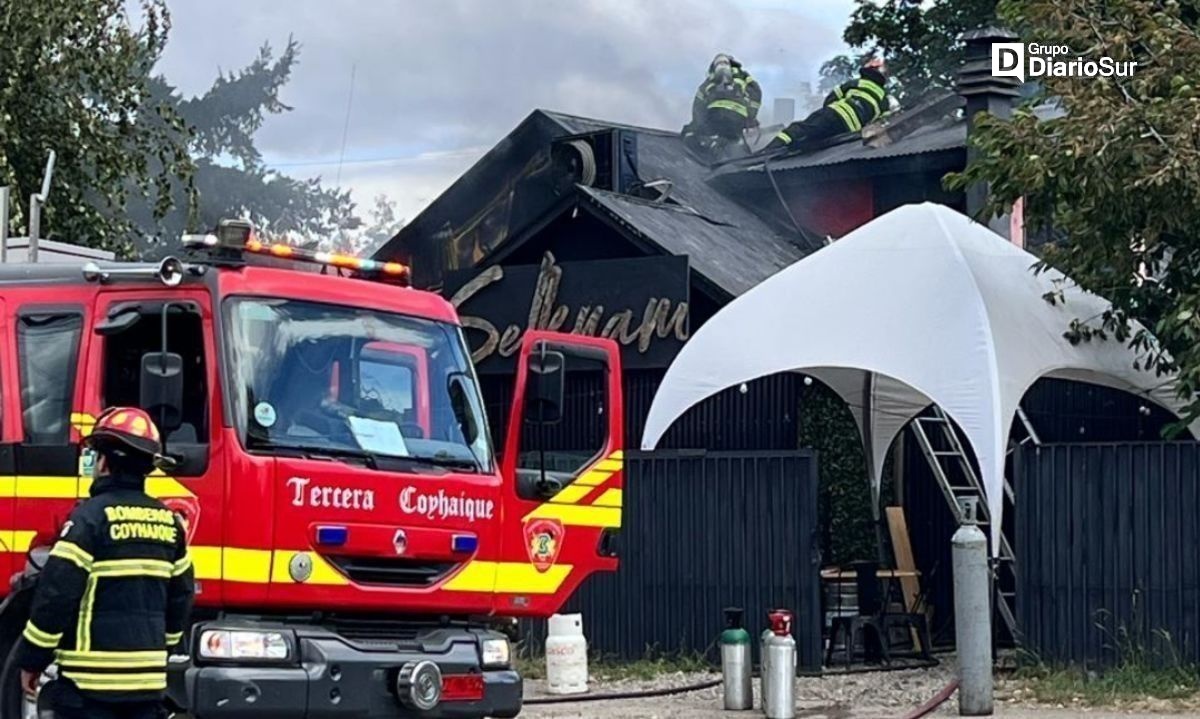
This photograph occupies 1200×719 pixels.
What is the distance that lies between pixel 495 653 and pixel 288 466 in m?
1.71

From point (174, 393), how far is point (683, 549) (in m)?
7.50

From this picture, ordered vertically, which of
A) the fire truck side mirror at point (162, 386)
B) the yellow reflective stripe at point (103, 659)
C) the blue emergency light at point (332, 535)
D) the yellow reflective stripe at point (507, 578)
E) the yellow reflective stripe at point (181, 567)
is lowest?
the yellow reflective stripe at point (103, 659)

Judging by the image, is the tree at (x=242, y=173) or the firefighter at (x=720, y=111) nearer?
the firefighter at (x=720, y=111)

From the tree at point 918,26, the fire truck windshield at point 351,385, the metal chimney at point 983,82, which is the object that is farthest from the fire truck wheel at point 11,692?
the tree at point 918,26

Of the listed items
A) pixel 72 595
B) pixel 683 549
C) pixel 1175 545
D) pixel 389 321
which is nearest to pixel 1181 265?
pixel 1175 545

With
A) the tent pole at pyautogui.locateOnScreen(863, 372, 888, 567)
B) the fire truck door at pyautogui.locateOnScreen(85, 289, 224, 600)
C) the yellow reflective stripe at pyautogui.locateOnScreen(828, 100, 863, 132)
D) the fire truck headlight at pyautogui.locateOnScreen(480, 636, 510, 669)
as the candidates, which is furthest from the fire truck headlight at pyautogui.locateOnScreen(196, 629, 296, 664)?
the yellow reflective stripe at pyautogui.locateOnScreen(828, 100, 863, 132)

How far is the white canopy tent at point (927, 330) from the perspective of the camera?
13.9 metres

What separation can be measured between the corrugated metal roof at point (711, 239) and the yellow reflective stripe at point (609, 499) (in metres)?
7.85

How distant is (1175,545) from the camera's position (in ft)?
43.8

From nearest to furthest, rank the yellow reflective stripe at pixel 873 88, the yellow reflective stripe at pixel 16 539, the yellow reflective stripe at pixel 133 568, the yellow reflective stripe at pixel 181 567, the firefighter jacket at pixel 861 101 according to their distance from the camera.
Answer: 1. the yellow reflective stripe at pixel 133 568
2. the yellow reflective stripe at pixel 181 567
3. the yellow reflective stripe at pixel 16 539
4. the firefighter jacket at pixel 861 101
5. the yellow reflective stripe at pixel 873 88

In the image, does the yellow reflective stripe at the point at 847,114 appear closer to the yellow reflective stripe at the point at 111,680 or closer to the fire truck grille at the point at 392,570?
the fire truck grille at the point at 392,570

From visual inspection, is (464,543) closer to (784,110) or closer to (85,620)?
(85,620)

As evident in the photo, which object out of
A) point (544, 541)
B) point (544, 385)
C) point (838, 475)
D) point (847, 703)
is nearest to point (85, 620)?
point (544, 385)

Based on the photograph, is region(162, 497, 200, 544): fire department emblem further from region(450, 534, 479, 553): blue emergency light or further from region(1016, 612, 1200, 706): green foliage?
region(1016, 612, 1200, 706): green foliage
